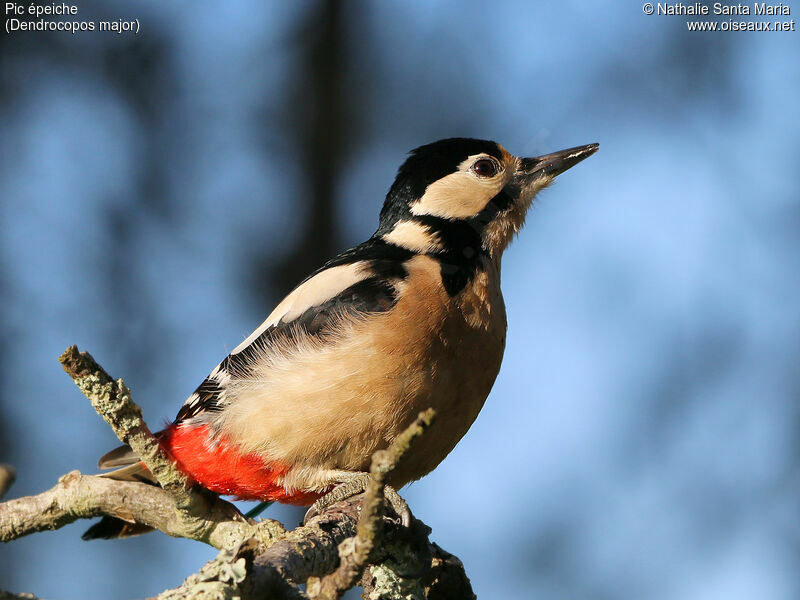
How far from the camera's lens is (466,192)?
15.8 feet

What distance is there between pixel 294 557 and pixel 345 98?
7.49m

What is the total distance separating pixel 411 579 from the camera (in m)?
3.15

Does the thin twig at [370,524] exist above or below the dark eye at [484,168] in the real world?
below

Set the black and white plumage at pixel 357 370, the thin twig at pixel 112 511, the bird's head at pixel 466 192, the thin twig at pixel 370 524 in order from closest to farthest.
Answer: the thin twig at pixel 370 524 → the thin twig at pixel 112 511 → the black and white plumage at pixel 357 370 → the bird's head at pixel 466 192

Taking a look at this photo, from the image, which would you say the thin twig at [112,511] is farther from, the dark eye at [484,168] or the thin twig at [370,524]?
the dark eye at [484,168]

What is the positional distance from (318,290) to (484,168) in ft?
4.20

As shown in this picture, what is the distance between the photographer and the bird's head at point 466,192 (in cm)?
461

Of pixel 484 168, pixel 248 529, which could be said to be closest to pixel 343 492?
pixel 248 529

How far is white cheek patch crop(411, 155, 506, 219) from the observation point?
4719 mm

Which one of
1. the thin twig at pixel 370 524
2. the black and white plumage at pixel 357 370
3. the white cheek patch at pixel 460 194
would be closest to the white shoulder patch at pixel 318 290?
the black and white plumage at pixel 357 370

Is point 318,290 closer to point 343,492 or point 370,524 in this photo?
point 343,492

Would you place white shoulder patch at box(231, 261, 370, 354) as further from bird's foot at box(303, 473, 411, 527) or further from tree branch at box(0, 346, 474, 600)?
tree branch at box(0, 346, 474, 600)

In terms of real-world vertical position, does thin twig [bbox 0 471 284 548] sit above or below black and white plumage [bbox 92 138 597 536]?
below

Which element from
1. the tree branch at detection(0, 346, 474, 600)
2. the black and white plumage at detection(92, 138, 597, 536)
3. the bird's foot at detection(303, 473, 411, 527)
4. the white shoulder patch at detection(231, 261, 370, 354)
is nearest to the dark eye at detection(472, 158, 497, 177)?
the black and white plumage at detection(92, 138, 597, 536)
